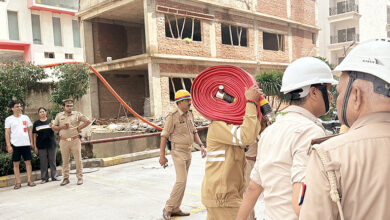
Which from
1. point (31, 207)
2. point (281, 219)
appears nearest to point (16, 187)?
point (31, 207)

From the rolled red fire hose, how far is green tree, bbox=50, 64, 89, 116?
7684 mm

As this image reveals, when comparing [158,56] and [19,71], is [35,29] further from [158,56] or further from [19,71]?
[19,71]

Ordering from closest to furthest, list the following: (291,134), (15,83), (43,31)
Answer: (291,134) → (15,83) → (43,31)

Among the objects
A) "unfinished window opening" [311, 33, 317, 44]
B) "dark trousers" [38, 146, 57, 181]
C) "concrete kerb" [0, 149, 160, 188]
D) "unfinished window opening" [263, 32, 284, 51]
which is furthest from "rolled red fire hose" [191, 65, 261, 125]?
"unfinished window opening" [311, 33, 317, 44]

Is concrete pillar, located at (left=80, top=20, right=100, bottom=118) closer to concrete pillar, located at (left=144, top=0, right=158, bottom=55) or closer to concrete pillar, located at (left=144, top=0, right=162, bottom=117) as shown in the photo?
concrete pillar, located at (left=144, top=0, right=162, bottom=117)

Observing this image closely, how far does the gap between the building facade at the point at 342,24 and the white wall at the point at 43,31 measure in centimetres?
2580

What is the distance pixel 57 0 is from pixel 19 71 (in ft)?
78.3

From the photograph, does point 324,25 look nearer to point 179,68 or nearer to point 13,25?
point 179,68

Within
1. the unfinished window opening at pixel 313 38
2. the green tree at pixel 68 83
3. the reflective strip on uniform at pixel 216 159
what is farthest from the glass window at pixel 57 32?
the reflective strip on uniform at pixel 216 159

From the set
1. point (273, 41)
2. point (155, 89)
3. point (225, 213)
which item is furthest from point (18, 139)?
point (273, 41)

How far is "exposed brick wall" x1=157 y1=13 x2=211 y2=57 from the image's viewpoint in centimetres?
1653

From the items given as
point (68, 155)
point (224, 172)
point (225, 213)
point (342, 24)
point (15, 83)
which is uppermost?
point (342, 24)

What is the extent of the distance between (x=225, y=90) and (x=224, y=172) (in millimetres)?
722

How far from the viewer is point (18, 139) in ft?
23.5
